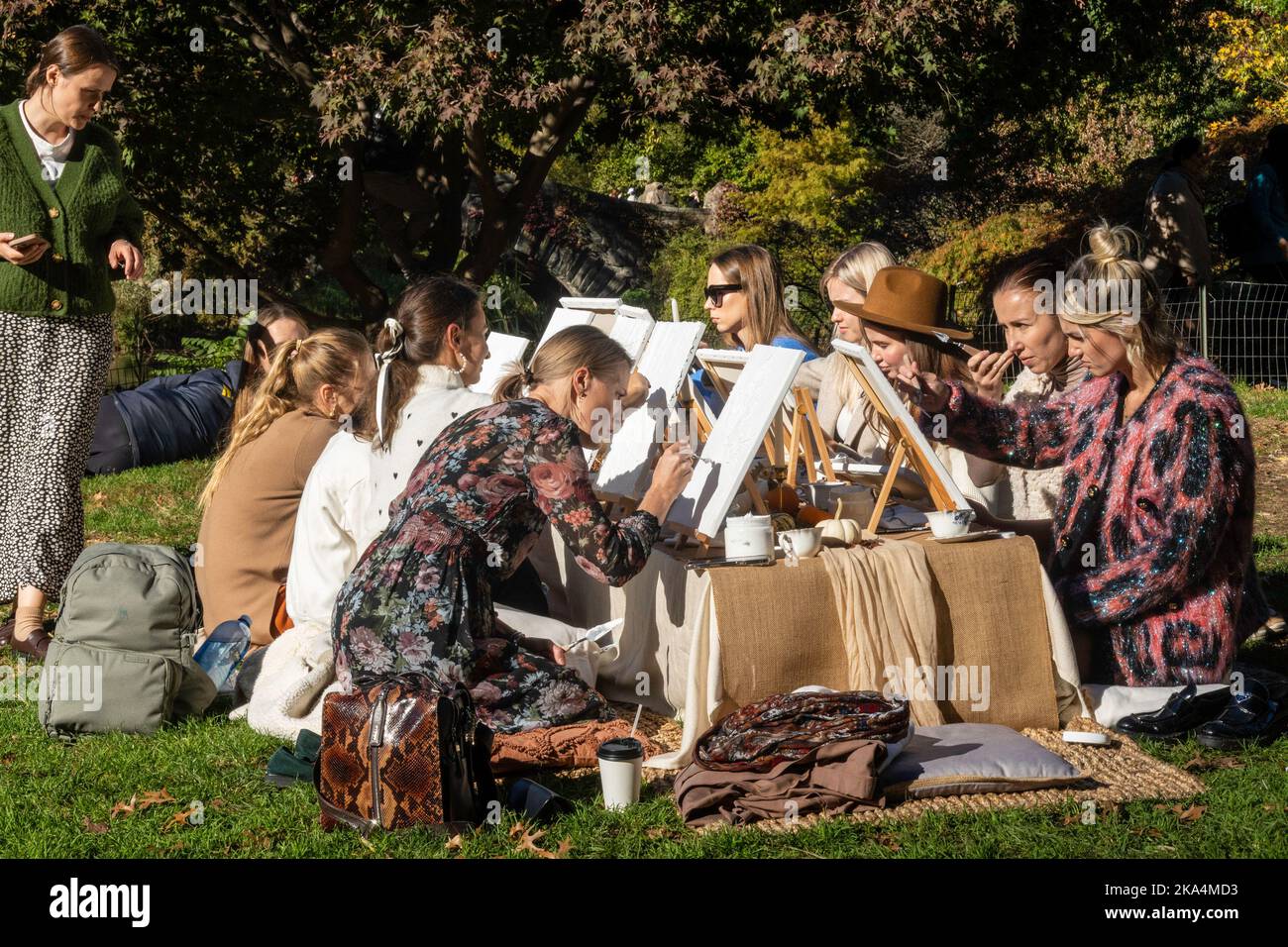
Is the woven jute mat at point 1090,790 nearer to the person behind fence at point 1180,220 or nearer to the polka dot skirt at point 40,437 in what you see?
the polka dot skirt at point 40,437

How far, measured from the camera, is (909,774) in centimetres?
402

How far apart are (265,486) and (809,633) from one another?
2328 mm

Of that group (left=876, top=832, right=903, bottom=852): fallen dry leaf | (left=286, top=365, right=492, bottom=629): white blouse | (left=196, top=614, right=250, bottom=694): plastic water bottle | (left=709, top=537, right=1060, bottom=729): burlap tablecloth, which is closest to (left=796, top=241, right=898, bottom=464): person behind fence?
(left=709, top=537, right=1060, bottom=729): burlap tablecloth

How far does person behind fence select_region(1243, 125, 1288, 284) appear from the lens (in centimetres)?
1185

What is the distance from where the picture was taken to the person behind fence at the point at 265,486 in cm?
557

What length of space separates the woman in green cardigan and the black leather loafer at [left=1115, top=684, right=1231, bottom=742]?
4.22 metres

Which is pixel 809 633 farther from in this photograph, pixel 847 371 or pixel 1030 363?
pixel 847 371

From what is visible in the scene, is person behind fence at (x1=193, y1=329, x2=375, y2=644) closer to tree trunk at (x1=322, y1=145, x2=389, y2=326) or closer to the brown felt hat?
the brown felt hat

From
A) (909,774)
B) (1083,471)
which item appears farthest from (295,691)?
(1083,471)

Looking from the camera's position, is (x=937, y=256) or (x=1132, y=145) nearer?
(x=937, y=256)
